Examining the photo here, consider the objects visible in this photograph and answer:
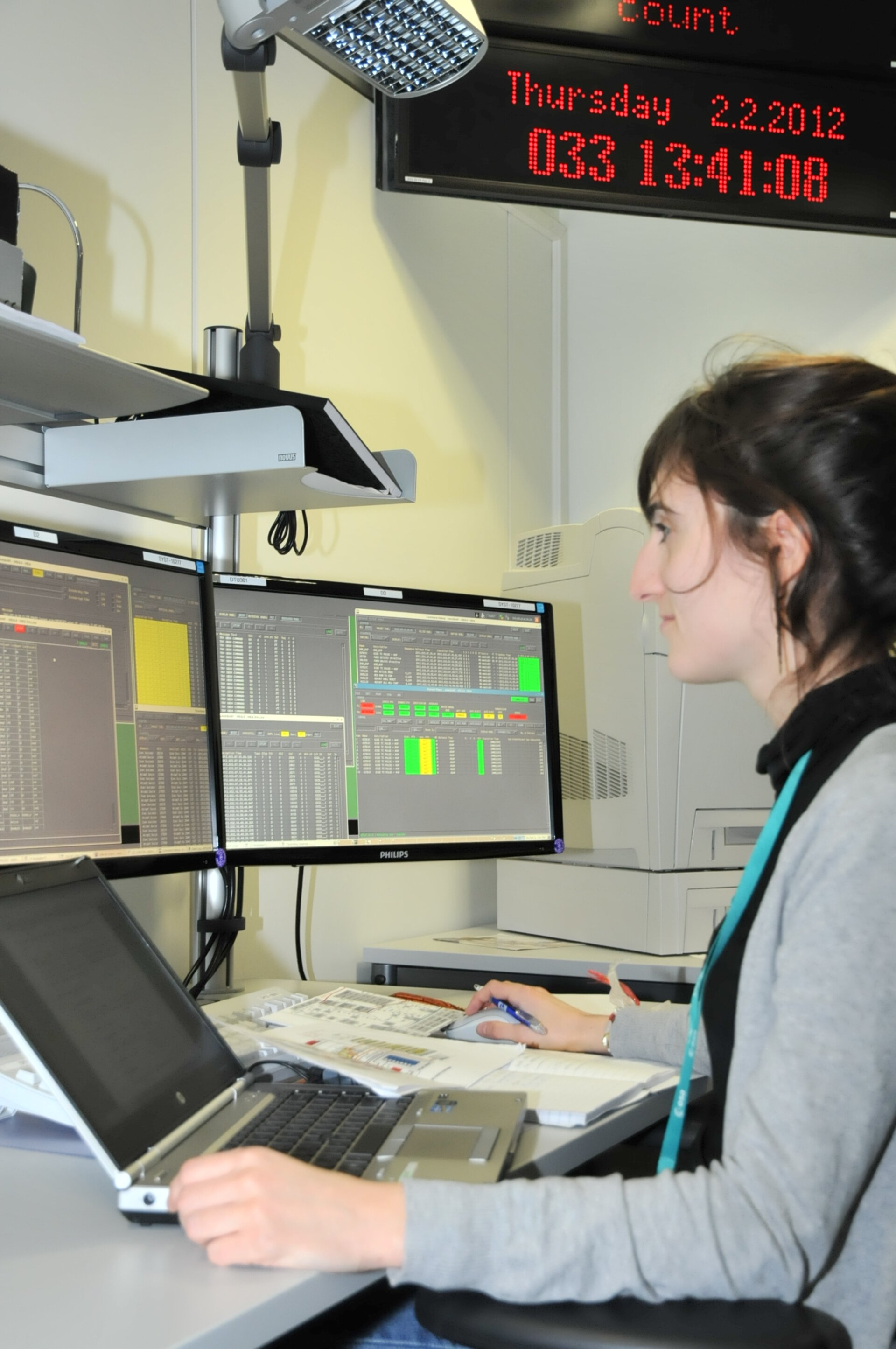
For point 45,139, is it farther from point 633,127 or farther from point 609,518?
point 609,518

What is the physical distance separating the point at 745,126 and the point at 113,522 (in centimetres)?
118

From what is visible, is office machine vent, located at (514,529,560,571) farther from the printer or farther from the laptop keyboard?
the laptop keyboard

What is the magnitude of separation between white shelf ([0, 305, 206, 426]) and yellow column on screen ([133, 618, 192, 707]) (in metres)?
0.25

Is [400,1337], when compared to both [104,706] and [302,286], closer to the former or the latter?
[104,706]

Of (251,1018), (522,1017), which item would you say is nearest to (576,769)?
(522,1017)

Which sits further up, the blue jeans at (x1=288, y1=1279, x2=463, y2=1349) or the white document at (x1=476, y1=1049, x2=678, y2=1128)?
the white document at (x1=476, y1=1049, x2=678, y2=1128)

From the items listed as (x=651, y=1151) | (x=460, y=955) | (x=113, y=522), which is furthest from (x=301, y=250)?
(x=651, y=1151)

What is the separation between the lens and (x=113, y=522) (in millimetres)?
1602

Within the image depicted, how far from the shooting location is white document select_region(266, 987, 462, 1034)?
1308 millimetres

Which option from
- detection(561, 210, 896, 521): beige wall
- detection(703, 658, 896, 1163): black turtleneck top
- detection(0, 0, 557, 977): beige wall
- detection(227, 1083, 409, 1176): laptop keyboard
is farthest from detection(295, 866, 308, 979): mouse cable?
detection(561, 210, 896, 521): beige wall

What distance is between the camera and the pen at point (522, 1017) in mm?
1301

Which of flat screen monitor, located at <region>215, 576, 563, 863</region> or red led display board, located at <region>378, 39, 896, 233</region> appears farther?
red led display board, located at <region>378, 39, 896, 233</region>

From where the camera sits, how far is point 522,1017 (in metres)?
1.33

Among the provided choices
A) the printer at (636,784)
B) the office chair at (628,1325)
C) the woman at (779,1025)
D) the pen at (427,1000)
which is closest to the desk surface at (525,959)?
the printer at (636,784)
